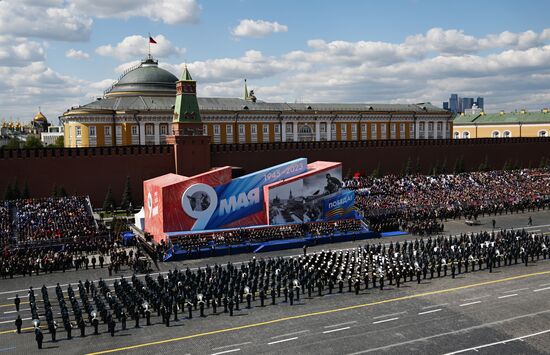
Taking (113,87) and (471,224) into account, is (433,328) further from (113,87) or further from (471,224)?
(113,87)

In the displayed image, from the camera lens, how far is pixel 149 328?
17.2 m

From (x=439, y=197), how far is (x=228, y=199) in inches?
767

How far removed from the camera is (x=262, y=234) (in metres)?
30.8

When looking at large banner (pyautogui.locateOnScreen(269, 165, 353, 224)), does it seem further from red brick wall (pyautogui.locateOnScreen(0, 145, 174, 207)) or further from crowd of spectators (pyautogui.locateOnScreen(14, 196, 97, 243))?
red brick wall (pyautogui.locateOnScreen(0, 145, 174, 207))

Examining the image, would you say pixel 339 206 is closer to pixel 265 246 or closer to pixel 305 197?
pixel 305 197

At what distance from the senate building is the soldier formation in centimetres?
2208

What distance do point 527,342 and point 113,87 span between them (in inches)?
2029

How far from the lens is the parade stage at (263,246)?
27922mm

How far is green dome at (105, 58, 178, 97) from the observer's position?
55781mm

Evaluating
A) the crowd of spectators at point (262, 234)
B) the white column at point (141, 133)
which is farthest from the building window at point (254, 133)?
the crowd of spectators at point (262, 234)

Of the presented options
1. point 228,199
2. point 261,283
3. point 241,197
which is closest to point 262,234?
point 241,197

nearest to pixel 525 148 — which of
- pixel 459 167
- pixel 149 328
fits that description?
pixel 459 167

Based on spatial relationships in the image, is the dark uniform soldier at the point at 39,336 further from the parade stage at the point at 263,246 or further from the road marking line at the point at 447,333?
the parade stage at the point at 263,246

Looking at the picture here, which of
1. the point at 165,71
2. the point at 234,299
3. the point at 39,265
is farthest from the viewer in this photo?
the point at 165,71
